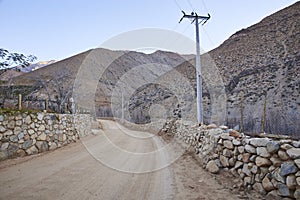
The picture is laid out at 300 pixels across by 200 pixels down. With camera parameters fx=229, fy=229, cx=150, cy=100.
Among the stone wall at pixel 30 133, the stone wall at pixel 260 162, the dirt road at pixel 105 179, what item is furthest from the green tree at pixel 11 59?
the stone wall at pixel 260 162

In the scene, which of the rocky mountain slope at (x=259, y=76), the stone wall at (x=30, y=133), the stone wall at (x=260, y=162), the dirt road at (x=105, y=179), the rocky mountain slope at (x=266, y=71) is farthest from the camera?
the rocky mountain slope at (x=259, y=76)

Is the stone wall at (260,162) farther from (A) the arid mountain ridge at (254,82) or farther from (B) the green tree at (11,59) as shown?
(B) the green tree at (11,59)

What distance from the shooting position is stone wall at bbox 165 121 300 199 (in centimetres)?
359

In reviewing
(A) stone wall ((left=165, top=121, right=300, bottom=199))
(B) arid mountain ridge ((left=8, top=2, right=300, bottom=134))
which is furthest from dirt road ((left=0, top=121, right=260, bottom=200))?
(B) arid mountain ridge ((left=8, top=2, right=300, bottom=134))

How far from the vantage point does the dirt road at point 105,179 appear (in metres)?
4.35

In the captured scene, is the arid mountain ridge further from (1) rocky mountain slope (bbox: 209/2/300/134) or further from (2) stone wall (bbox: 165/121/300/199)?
(2) stone wall (bbox: 165/121/300/199)

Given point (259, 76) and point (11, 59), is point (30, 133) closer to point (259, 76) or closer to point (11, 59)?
point (11, 59)

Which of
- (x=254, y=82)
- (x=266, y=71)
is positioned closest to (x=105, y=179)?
(x=254, y=82)

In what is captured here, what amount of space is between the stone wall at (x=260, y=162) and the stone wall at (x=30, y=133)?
600cm

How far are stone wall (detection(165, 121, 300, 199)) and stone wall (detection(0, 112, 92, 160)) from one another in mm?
5998

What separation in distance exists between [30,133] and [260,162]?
7.35 metres

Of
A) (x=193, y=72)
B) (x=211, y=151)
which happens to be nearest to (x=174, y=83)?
(x=193, y=72)

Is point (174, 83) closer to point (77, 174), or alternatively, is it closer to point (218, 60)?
point (218, 60)

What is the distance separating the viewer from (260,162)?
4.20m
